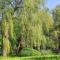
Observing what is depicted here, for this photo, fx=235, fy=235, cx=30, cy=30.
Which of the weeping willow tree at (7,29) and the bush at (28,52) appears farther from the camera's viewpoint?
the bush at (28,52)

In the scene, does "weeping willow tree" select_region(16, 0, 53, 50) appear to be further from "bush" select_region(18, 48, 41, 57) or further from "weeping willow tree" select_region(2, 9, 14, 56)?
"bush" select_region(18, 48, 41, 57)

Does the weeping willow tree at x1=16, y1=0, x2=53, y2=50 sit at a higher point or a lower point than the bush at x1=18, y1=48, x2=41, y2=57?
higher

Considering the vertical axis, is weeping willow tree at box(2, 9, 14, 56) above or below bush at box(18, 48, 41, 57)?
above

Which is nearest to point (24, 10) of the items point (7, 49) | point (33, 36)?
point (33, 36)

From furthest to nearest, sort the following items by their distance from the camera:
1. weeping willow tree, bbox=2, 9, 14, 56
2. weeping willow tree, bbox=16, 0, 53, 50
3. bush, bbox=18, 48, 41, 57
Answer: bush, bbox=18, 48, 41, 57, weeping willow tree, bbox=16, 0, 53, 50, weeping willow tree, bbox=2, 9, 14, 56

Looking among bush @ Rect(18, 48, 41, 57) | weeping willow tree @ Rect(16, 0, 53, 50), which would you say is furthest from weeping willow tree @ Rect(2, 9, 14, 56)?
bush @ Rect(18, 48, 41, 57)

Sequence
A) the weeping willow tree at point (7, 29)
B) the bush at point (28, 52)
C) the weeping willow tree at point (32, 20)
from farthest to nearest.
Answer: the bush at point (28, 52)
the weeping willow tree at point (32, 20)
the weeping willow tree at point (7, 29)

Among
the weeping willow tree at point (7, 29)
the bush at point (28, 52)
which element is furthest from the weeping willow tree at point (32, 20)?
the bush at point (28, 52)

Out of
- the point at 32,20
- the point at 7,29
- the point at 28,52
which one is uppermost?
the point at 32,20

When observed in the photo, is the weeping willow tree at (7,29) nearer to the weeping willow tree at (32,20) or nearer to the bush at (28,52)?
the weeping willow tree at (32,20)

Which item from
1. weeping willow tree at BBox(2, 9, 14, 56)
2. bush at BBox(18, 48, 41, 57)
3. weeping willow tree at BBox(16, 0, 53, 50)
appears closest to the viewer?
weeping willow tree at BBox(2, 9, 14, 56)

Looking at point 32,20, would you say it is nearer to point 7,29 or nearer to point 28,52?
point 7,29

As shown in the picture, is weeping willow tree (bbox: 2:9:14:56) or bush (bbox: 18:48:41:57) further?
bush (bbox: 18:48:41:57)

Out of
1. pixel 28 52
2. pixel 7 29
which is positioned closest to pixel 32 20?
pixel 7 29
